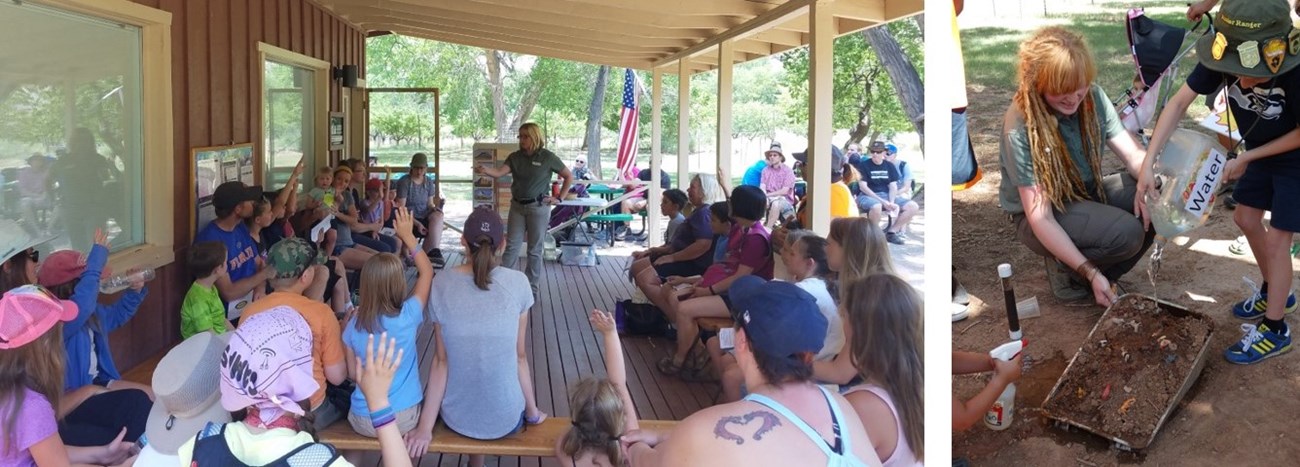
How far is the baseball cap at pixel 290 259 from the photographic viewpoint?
3.00m

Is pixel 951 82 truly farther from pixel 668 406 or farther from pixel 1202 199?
pixel 668 406

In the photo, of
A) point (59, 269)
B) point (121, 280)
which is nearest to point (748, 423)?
point (59, 269)

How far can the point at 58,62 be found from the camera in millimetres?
3613

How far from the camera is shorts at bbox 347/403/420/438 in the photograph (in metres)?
3.05

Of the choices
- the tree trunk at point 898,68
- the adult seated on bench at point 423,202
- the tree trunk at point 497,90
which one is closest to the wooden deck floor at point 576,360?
the adult seated on bench at point 423,202

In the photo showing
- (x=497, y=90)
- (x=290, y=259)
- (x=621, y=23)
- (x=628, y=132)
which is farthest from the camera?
(x=497, y=90)

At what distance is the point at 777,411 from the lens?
5.88 ft

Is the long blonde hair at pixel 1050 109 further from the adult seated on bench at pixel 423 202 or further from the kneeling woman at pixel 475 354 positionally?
the adult seated on bench at pixel 423 202

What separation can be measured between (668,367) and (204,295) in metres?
2.20

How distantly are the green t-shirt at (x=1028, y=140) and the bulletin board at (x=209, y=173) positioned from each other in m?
3.49

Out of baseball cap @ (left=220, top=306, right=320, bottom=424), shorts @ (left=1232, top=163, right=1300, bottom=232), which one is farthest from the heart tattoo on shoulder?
shorts @ (left=1232, top=163, right=1300, bottom=232)

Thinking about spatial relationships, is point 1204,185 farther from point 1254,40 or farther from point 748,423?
point 748,423

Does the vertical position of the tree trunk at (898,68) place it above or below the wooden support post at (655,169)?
above

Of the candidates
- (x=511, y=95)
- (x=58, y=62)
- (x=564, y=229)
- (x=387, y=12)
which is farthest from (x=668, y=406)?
(x=511, y=95)
